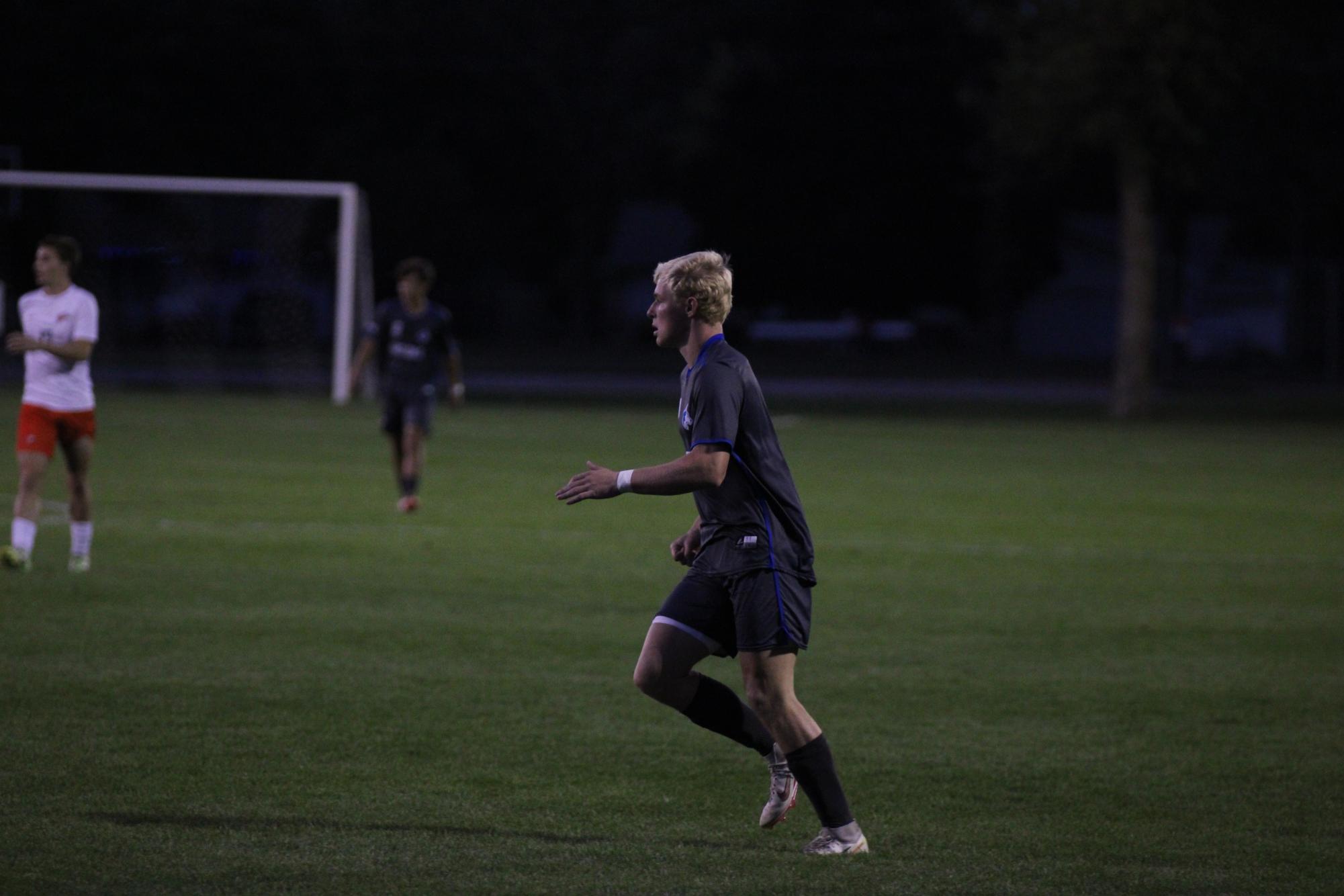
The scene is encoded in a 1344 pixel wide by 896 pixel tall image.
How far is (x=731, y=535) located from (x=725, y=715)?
803 millimetres

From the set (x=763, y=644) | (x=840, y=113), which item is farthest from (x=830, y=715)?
(x=840, y=113)

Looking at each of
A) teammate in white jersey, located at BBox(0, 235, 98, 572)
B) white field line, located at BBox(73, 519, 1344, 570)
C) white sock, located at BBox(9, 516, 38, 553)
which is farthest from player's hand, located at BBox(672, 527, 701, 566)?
white field line, located at BBox(73, 519, 1344, 570)

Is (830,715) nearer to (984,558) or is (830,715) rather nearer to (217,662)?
(217,662)

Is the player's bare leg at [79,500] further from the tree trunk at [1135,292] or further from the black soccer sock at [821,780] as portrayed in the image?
the tree trunk at [1135,292]

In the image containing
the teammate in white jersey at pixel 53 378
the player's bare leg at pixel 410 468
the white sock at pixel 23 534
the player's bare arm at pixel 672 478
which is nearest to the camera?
the player's bare arm at pixel 672 478

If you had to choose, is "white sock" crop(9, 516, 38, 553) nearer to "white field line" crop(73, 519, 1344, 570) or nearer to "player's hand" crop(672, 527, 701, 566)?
→ "white field line" crop(73, 519, 1344, 570)

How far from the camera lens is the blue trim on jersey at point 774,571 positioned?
5355 mm

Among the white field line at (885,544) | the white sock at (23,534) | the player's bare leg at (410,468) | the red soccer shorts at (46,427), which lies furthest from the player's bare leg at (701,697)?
the player's bare leg at (410,468)

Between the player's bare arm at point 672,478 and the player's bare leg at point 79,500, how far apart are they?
6.80m

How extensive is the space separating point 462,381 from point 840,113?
22.9 metres

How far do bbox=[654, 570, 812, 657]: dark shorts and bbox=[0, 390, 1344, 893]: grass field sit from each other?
0.76m

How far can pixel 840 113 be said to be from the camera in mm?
59625

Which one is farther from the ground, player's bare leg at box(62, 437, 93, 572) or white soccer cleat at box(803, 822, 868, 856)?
player's bare leg at box(62, 437, 93, 572)

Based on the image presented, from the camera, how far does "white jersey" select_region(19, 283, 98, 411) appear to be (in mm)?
10852
